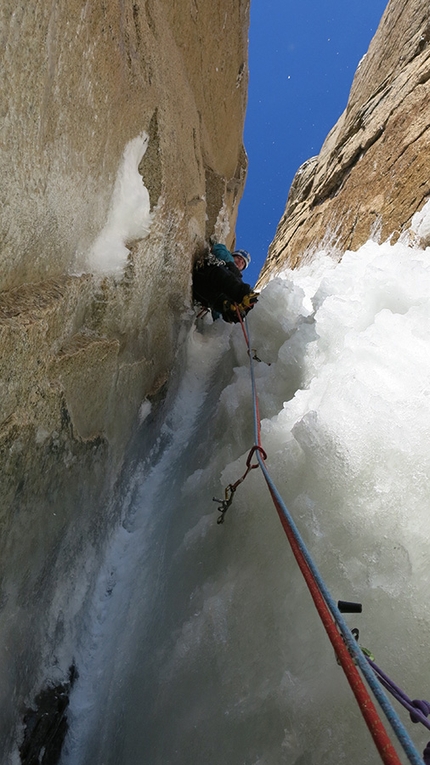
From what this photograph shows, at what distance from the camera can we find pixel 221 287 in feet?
13.9

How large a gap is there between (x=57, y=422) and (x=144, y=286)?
1.12 m

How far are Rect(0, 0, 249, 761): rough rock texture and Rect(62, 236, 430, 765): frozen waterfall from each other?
257mm

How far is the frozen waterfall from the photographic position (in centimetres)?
139

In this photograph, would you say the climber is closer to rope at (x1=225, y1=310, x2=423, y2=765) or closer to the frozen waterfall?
the frozen waterfall

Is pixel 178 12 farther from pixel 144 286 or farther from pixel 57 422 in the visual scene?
Result: pixel 57 422

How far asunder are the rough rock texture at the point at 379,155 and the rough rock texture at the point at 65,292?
5.99 feet

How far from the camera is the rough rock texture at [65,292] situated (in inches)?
62.3

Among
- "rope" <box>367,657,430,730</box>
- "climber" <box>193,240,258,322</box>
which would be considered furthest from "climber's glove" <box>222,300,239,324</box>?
"rope" <box>367,657,430,730</box>

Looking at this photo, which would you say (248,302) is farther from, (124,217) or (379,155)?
(379,155)

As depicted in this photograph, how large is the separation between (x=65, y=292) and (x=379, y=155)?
3836mm

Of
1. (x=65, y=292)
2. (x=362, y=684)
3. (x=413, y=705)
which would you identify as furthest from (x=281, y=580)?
(x=65, y=292)

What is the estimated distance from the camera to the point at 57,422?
6.48 feet

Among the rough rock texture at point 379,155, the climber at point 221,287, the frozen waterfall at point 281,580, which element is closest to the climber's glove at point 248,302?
the climber at point 221,287

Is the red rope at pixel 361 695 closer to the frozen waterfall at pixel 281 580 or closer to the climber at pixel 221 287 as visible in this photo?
the frozen waterfall at pixel 281 580
